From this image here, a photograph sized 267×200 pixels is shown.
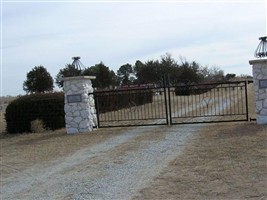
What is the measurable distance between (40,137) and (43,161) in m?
4.02

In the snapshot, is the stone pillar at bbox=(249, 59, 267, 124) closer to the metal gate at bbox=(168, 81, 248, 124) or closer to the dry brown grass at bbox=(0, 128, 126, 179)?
the metal gate at bbox=(168, 81, 248, 124)

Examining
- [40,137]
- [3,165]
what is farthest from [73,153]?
[40,137]

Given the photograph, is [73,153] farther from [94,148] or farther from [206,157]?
[206,157]

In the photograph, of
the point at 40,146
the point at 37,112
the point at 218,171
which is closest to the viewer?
the point at 218,171

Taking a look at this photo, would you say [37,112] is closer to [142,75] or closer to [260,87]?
[260,87]

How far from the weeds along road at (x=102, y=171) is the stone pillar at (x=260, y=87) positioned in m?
2.27

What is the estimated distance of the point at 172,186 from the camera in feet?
20.6

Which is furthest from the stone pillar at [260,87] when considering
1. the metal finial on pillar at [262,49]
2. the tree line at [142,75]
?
the tree line at [142,75]

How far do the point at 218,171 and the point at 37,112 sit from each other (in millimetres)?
9236

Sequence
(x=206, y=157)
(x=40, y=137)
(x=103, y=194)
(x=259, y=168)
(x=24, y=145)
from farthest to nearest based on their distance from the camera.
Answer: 1. (x=40, y=137)
2. (x=24, y=145)
3. (x=206, y=157)
4. (x=259, y=168)
5. (x=103, y=194)

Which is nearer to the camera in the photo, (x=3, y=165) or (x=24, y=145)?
(x=3, y=165)

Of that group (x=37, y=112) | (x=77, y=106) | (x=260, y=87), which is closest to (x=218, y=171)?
(x=260, y=87)

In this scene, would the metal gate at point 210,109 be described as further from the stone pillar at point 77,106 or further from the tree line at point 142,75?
the tree line at point 142,75

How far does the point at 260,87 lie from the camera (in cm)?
1191
